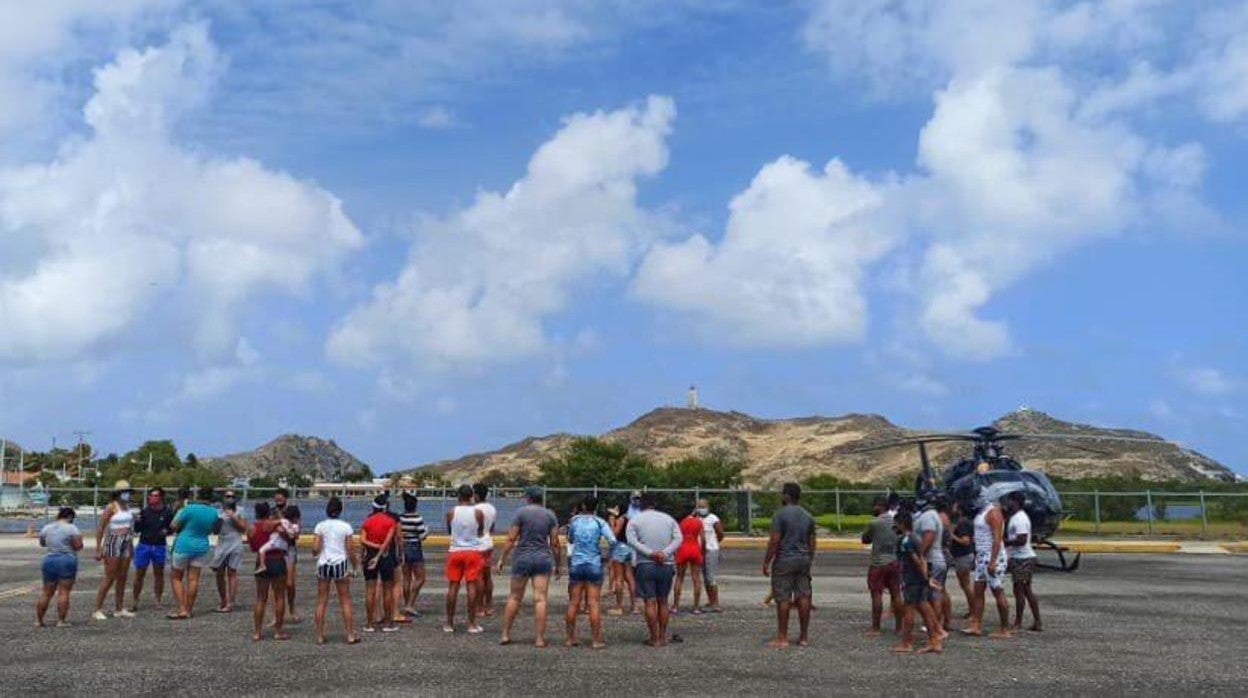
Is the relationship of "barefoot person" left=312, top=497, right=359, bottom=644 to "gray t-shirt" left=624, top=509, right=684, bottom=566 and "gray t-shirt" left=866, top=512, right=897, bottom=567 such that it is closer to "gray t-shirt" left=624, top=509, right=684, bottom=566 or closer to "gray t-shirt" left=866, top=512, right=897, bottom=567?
"gray t-shirt" left=624, top=509, right=684, bottom=566

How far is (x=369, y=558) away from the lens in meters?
13.1

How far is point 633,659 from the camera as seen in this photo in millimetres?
11656

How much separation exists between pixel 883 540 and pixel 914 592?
1243mm

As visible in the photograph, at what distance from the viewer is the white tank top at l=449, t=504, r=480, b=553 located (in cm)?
1334

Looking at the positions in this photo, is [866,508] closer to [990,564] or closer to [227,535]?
[990,564]

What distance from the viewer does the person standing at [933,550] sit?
12617mm

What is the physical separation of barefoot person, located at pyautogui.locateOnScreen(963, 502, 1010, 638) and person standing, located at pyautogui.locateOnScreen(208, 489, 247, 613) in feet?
31.4

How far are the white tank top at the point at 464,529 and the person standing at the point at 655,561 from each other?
206 cm

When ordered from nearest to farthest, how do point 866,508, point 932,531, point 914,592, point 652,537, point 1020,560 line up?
1. point 914,592
2. point 652,537
3. point 932,531
4. point 1020,560
5. point 866,508

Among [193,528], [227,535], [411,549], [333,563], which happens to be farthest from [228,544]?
[333,563]

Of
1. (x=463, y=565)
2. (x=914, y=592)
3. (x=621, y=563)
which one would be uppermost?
(x=463, y=565)

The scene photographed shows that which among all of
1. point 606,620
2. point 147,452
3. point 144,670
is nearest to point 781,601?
point 606,620

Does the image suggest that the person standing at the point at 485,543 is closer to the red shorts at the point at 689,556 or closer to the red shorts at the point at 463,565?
the red shorts at the point at 463,565

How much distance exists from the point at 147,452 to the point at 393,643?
175 metres
